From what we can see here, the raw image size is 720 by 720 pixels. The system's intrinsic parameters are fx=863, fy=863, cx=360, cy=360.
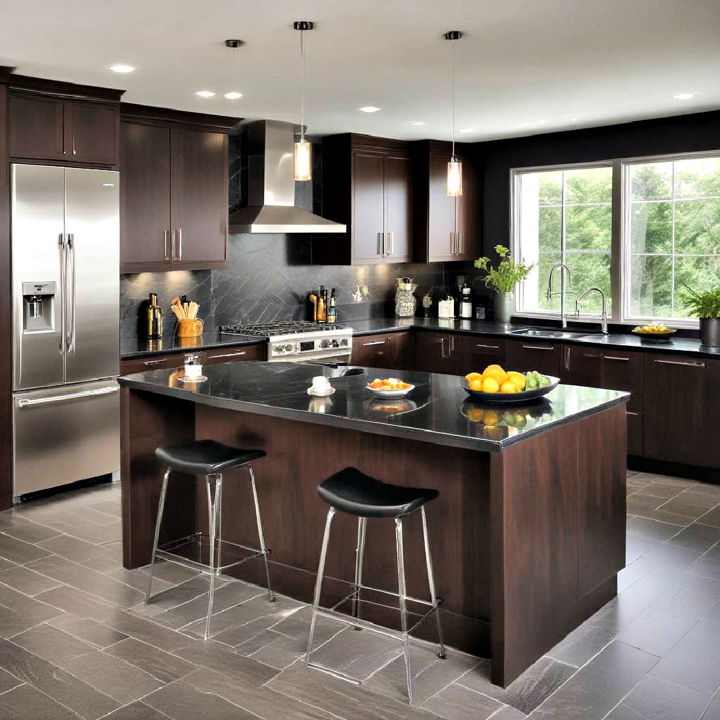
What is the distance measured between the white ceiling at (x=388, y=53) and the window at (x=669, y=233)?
2.07ft

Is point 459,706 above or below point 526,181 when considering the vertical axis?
below

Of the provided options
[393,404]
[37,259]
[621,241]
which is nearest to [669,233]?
[621,241]

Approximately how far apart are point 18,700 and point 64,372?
9.26 feet

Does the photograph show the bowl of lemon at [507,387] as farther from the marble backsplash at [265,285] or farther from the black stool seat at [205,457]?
the marble backsplash at [265,285]

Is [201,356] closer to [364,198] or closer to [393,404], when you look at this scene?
[364,198]

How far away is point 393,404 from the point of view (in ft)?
12.3

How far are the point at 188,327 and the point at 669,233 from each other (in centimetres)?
398

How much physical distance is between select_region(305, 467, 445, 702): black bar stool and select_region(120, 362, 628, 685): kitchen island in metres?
0.13

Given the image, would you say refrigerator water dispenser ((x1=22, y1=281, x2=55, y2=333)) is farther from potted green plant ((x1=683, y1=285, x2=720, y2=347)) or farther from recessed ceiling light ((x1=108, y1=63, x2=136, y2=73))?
potted green plant ((x1=683, y1=285, x2=720, y2=347))

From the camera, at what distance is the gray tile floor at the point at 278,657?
3.06 metres

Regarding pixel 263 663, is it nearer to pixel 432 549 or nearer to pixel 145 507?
pixel 432 549

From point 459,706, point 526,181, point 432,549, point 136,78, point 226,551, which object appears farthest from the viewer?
point 526,181

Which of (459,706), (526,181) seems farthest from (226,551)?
(526,181)

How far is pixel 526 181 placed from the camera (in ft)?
26.6
